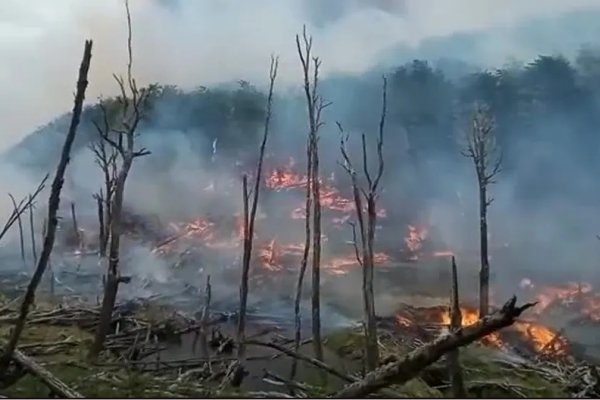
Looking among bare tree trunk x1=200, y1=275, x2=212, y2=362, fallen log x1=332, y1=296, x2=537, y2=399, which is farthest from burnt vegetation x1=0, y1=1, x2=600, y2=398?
fallen log x1=332, y1=296, x2=537, y2=399

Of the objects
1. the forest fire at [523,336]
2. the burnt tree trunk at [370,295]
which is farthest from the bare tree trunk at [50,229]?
the forest fire at [523,336]

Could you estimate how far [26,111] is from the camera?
1.49 m

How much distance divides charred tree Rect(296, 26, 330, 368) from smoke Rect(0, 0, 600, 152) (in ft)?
0.07

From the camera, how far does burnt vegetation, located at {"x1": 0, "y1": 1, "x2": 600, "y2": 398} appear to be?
135cm

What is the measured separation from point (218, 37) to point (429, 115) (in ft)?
1.49

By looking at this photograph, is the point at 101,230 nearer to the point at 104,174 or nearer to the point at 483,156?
the point at 104,174

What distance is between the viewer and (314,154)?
4.69 feet

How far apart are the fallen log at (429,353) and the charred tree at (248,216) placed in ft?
0.72

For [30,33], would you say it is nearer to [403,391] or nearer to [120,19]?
[120,19]

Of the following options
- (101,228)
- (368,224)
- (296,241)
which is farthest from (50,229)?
(368,224)

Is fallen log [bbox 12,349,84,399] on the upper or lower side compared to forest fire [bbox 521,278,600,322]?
lower

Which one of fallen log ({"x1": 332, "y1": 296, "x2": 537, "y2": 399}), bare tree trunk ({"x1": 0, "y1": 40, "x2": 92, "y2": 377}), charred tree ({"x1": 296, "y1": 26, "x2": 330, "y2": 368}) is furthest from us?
charred tree ({"x1": 296, "y1": 26, "x2": 330, "y2": 368})

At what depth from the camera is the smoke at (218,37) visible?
1444 mm

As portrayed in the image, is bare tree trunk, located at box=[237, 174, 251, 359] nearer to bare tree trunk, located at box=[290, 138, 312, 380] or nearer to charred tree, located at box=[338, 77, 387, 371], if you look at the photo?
bare tree trunk, located at box=[290, 138, 312, 380]
